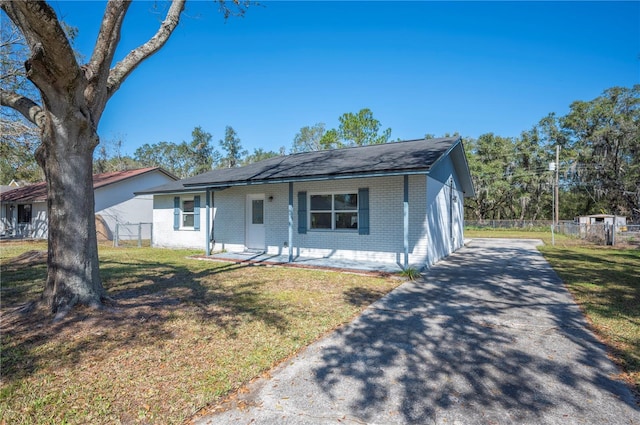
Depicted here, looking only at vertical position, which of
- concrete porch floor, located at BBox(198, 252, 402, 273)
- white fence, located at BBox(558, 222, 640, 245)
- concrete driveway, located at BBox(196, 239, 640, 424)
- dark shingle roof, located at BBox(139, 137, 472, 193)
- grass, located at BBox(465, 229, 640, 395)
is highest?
dark shingle roof, located at BBox(139, 137, 472, 193)

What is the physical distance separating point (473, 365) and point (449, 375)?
39 centimetres

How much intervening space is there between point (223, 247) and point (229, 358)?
388 inches

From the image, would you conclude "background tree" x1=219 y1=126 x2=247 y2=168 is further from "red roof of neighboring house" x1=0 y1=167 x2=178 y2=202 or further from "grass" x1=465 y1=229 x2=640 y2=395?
"grass" x1=465 y1=229 x2=640 y2=395

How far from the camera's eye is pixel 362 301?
589cm

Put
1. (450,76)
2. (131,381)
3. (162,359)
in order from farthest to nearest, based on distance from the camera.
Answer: (450,76) < (162,359) < (131,381)

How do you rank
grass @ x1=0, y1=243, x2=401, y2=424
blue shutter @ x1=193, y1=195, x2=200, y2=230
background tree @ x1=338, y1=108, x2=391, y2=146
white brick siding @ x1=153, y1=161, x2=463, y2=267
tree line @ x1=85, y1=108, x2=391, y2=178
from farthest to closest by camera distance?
1. tree line @ x1=85, y1=108, x2=391, y2=178
2. background tree @ x1=338, y1=108, x2=391, y2=146
3. blue shutter @ x1=193, y1=195, x2=200, y2=230
4. white brick siding @ x1=153, y1=161, x2=463, y2=267
5. grass @ x1=0, y1=243, x2=401, y2=424

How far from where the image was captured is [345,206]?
10.4 m

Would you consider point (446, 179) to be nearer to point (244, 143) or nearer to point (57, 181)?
point (57, 181)

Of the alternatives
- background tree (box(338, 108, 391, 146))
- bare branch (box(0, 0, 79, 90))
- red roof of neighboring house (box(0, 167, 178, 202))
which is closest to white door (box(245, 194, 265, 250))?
bare branch (box(0, 0, 79, 90))

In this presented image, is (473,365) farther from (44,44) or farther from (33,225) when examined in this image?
(33,225)

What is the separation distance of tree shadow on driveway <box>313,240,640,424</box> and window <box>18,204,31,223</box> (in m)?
26.9

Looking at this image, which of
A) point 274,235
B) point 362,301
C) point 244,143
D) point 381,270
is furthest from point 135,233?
point 244,143

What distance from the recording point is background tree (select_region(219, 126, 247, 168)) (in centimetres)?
4841

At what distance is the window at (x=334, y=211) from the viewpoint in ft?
33.7
